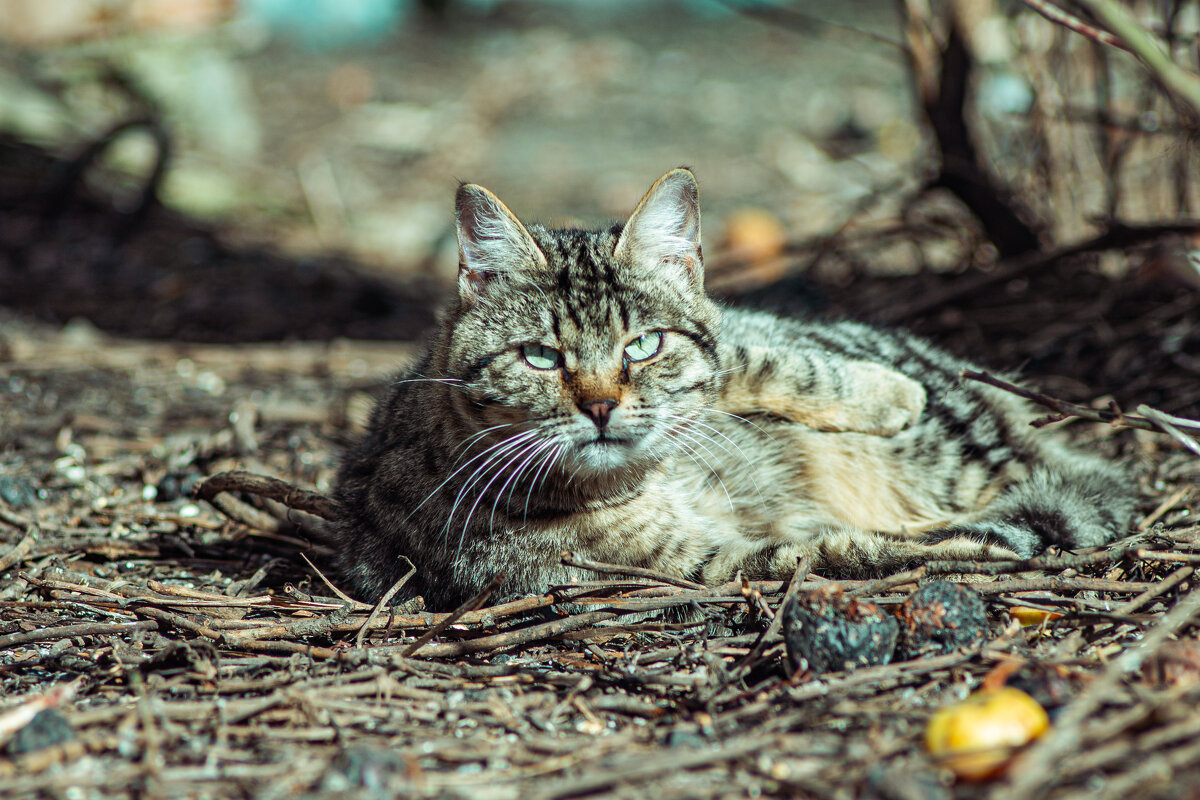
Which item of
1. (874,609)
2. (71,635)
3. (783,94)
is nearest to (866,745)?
(874,609)

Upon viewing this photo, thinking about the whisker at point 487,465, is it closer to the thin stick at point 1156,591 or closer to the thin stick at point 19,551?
the thin stick at point 19,551

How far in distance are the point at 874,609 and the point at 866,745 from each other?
1.34 feet

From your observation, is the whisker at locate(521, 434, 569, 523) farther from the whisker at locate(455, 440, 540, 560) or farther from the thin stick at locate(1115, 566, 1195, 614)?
the thin stick at locate(1115, 566, 1195, 614)

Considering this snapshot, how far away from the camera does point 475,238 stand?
295cm

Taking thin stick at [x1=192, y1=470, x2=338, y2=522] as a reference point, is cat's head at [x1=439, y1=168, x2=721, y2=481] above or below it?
above

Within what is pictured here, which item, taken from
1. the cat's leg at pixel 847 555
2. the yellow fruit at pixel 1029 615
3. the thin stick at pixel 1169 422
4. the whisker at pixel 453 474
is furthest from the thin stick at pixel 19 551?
the thin stick at pixel 1169 422

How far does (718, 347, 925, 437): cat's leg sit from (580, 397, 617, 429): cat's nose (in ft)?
2.10

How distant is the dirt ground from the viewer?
6.16 ft

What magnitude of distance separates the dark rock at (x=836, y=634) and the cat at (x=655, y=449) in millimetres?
461

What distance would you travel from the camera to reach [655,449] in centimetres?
278

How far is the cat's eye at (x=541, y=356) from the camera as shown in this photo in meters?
2.80

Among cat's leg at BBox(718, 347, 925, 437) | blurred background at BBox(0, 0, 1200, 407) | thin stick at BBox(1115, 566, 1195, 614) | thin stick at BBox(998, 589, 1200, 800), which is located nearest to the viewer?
thin stick at BBox(998, 589, 1200, 800)

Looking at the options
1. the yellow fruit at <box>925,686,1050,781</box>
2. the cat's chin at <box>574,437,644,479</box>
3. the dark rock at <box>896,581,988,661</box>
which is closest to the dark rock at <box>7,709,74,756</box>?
the cat's chin at <box>574,437,644,479</box>

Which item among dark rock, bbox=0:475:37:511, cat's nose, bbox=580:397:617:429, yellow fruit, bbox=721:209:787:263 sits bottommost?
dark rock, bbox=0:475:37:511
